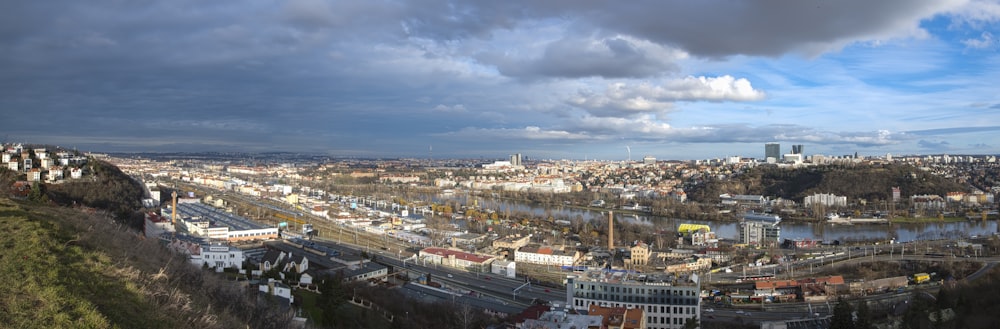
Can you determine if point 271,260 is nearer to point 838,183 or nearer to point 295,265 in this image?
point 295,265

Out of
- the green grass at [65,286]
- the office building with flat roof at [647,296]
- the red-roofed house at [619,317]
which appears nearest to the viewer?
the green grass at [65,286]

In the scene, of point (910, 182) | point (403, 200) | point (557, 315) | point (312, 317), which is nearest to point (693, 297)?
point (557, 315)

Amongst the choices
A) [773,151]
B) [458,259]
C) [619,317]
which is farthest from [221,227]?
[773,151]

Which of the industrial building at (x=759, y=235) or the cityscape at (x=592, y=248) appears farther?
the industrial building at (x=759, y=235)

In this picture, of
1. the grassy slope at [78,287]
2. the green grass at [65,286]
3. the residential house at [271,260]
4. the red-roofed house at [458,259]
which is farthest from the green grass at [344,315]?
the red-roofed house at [458,259]

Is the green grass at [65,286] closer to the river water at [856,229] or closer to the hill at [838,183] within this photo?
the river water at [856,229]

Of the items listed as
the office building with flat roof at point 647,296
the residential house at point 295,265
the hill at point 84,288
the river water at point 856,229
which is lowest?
the river water at point 856,229
